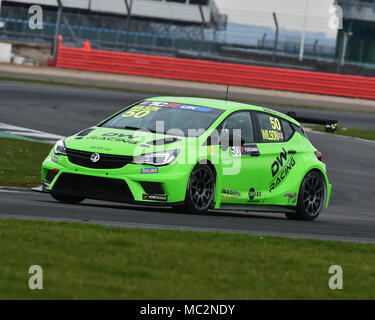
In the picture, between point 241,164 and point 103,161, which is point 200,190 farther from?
point 103,161

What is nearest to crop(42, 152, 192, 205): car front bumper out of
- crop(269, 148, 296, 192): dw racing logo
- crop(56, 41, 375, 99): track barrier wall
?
crop(269, 148, 296, 192): dw racing logo

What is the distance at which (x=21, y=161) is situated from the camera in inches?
628

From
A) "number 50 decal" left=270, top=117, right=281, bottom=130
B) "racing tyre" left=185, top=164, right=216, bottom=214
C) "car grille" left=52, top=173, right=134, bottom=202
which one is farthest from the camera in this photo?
"number 50 decal" left=270, top=117, right=281, bottom=130

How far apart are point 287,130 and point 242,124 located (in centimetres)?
101

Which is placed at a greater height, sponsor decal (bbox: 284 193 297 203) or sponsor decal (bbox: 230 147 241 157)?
sponsor decal (bbox: 230 147 241 157)

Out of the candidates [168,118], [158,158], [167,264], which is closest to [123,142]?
[158,158]

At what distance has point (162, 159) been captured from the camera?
10672mm

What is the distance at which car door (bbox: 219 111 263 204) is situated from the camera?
11391mm

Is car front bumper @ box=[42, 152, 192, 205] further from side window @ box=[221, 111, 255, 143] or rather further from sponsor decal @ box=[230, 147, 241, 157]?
side window @ box=[221, 111, 255, 143]

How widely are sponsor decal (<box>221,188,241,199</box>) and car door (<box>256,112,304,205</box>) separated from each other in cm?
57

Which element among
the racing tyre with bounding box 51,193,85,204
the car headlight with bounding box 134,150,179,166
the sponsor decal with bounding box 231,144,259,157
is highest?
the sponsor decal with bounding box 231,144,259,157

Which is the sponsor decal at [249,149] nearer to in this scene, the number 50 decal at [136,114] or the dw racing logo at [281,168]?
the dw racing logo at [281,168]
